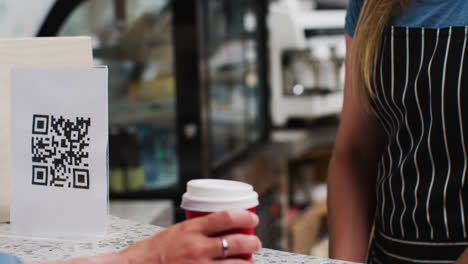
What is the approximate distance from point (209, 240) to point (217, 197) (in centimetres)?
5

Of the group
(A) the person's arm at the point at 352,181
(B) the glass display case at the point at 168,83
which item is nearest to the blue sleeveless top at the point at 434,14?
(A) the person's arm at the point at 352,181

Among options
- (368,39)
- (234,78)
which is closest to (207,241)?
(368,39)

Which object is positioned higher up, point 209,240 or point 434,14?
point 434,14

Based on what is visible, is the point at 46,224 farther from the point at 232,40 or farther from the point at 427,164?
the point at 232,40

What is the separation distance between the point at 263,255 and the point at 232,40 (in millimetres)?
2413

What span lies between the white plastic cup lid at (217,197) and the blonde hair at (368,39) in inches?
A: 17.6

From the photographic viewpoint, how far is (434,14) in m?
0.90

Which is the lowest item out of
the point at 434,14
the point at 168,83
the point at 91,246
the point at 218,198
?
the point at 91,246

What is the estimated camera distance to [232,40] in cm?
305

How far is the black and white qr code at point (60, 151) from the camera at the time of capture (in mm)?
849

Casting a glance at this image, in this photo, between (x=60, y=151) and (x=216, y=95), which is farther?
(x=216, y=95)

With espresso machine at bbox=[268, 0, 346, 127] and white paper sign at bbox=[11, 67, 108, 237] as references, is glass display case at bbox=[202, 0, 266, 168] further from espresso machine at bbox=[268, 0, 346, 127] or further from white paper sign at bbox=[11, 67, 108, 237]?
white paper sign at bbox=[11, 67, 108, 237]

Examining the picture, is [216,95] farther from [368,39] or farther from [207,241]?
[207,241]

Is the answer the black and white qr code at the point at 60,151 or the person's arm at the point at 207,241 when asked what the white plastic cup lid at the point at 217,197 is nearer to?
the person's arm at the point at 207,241
